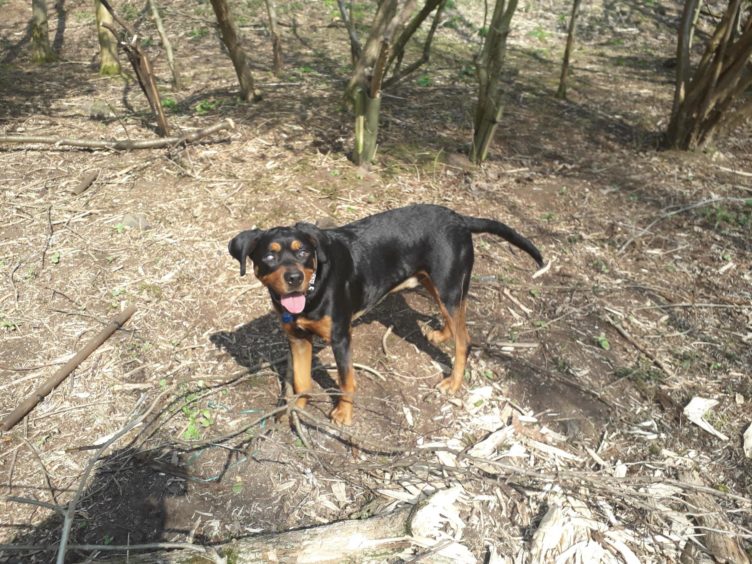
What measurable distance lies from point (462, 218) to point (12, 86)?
8.97m

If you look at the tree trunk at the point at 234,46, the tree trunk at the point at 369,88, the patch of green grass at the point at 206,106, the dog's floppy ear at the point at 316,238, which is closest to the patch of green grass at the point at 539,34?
the tree trunk at the point at 369,88

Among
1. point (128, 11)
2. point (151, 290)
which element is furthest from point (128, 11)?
point (151, 290)

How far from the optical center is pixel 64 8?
1270 centimetres

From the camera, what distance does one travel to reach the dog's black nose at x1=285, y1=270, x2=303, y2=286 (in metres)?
2.99

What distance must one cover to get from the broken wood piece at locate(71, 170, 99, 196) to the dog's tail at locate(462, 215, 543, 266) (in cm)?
457

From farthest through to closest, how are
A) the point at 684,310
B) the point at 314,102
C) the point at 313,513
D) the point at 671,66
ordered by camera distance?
the point at 671,66 → the point at 314,102 → the point at 684,310 → the point at 313,513

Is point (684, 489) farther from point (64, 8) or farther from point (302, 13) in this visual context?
point (64, 8)

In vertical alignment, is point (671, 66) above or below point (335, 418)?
above

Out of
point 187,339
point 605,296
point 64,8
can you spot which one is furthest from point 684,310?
point 64,8

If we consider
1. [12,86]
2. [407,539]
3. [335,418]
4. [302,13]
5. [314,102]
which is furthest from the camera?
[302,13]

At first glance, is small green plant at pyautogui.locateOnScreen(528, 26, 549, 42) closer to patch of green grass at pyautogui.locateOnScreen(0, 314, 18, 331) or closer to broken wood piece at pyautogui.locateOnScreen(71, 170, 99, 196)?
broken wood piece at pyautogui.locateOnScreen(71, 170, 99, 196)

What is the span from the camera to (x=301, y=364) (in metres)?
3.66

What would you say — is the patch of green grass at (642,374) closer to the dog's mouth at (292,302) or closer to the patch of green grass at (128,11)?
the dog's mouth at (292,302)

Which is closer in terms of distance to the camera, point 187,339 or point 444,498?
point 444,498
